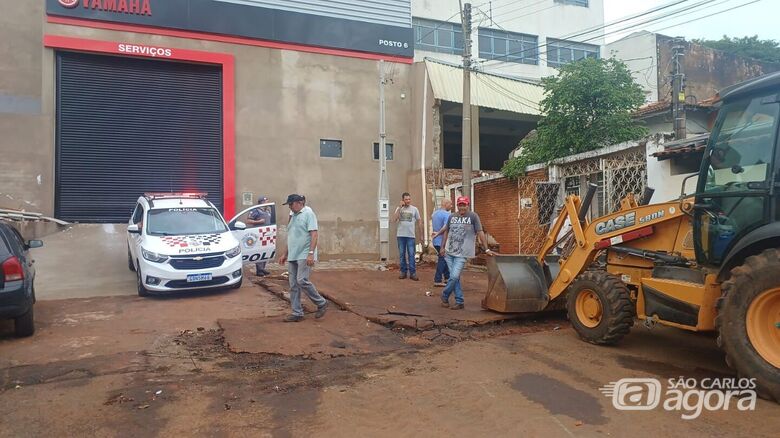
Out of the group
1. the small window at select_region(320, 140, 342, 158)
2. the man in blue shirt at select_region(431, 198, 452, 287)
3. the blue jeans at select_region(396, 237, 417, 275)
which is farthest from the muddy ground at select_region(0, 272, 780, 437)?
the small window at select_region(320, 140, 342, 158)

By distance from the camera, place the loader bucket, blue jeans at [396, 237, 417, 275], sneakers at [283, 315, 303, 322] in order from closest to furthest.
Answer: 1. the loader bucket
2. sneakers at [283, 315, 303, 322]
3. blue jeans at [396, 237, 417, 275]

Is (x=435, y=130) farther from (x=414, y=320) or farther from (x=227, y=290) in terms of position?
(x=414, y=320)

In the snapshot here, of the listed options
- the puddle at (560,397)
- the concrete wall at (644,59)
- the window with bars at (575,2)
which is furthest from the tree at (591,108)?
the window with bars at (575,2)

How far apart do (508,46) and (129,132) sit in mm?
17307

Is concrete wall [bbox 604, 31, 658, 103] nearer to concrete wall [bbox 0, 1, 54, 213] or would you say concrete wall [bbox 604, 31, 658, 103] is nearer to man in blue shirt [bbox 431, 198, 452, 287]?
man in blue shirt [bbox 431, 198, 452, 287]

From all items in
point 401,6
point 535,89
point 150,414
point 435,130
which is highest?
point 401,6

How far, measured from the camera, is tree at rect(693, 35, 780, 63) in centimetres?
2659

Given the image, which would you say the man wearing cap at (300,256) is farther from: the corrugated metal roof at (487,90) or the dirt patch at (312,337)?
the corrugated metal roof at (487,90)

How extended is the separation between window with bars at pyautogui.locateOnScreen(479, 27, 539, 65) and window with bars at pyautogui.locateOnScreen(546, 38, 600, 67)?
2.49 feet

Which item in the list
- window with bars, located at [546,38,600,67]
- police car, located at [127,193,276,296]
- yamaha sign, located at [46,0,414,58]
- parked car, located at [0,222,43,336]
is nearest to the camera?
parked car, located at [0,222,43,336]

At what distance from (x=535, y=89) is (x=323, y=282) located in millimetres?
12403

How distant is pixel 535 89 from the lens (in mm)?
19359

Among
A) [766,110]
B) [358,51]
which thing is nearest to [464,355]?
[766,110]

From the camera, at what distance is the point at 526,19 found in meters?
25.7
